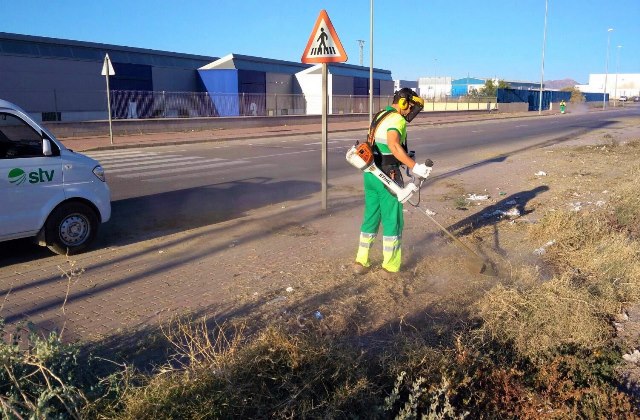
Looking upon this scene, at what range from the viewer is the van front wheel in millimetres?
6570

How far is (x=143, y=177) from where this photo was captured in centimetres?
1319

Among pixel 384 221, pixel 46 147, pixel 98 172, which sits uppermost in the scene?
pixel 46 147

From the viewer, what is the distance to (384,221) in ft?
18.4

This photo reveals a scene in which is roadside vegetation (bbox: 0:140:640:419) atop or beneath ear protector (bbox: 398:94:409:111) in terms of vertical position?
beneath

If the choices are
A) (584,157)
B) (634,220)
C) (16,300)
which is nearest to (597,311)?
(634,220)

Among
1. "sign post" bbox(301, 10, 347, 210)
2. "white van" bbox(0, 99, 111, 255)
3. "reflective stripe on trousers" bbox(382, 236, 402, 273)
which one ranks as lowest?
"reflective stripe on trousers" bbox(382, 236, 402, 273)

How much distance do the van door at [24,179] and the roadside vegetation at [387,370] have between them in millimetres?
2149

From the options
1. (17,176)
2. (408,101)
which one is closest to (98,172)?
(17,176)

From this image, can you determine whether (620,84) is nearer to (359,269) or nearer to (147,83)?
(147,83)

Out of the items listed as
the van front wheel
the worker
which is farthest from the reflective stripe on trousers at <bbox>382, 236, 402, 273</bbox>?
the van front wheel

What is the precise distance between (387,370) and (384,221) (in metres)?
2.31

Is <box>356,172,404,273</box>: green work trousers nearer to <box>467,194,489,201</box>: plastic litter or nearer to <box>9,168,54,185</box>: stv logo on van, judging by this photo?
<box>9,168,54,185</box>: stv logo on van

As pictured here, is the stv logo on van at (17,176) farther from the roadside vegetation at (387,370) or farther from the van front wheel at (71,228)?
the roadside vegetation at (387,370)

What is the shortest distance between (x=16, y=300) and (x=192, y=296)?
1.57 meters
